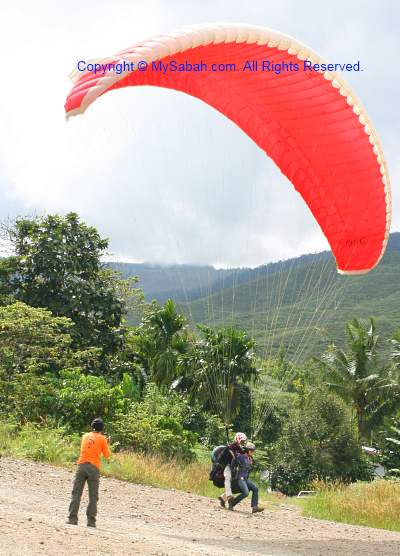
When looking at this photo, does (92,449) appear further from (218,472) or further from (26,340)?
(26,340)

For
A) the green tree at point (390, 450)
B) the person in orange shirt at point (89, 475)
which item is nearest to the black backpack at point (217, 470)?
the person in orange shirt at point (89, 475)

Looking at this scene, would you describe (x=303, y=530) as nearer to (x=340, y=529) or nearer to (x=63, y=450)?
(x=340, y=529)

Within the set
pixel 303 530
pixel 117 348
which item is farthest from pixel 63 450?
pixel 117 348

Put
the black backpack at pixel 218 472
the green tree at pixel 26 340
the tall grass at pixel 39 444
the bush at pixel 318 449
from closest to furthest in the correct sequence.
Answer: the black backpack at pixel 218 472, the tall grass at pixel 39 444, the green tree at pixel 26 340, the bush at pixel 318 449

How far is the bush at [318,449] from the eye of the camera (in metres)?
25.4

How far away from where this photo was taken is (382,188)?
9570mm

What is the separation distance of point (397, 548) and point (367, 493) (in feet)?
11.4

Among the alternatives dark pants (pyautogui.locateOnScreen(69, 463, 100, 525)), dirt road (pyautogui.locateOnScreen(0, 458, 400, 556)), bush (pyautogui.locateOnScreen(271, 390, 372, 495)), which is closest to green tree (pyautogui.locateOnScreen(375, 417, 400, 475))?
bush (pyautogui.locateOnScreen(271, 390, 372, 495))

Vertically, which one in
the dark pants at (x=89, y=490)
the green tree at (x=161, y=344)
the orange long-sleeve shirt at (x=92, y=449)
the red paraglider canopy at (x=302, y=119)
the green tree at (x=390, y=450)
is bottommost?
the green tree at (x=390, y=450)

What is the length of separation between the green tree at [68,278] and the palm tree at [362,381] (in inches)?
523

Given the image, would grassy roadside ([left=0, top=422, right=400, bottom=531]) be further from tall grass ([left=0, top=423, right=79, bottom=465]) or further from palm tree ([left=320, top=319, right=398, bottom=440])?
palm tree ([left=320, top=319, right=398, bottom=440])

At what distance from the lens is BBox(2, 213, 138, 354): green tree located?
2102 cm

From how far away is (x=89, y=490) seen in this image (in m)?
7.28

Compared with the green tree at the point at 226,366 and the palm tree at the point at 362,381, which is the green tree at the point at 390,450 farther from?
the green tree at the point at 226,366
